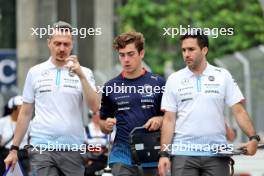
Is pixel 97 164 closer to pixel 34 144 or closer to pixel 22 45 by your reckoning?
pixel 34 144

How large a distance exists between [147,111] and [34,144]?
1.14m

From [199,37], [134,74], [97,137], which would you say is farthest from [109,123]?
[97,137]

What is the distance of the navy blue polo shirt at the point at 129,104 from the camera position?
9.17 metres

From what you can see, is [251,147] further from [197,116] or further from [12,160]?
[12,160]

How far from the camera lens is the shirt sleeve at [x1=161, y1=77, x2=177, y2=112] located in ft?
29.0

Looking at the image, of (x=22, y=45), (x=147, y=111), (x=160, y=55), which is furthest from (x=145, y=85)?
(x=22, y=45)

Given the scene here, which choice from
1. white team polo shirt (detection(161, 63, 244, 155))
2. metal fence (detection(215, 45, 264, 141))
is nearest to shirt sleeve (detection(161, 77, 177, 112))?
white team polo shirt (detection(161, 63, 244, 155))

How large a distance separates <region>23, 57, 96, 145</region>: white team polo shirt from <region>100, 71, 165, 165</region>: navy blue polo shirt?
0.37m

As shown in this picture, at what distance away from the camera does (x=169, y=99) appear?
8852 millimetres

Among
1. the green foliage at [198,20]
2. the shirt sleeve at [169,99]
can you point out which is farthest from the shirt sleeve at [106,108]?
the green foliage at [198,20]

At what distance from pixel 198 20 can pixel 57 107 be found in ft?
70.3

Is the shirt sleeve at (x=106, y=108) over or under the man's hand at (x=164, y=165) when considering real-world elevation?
over

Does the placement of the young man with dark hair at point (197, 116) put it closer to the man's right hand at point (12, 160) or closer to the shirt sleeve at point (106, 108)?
the shirt sleeve at point (106, 108)

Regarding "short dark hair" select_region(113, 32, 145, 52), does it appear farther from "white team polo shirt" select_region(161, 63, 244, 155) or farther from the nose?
"white team polo shirt" select_region(161, 63, 244, 155)
